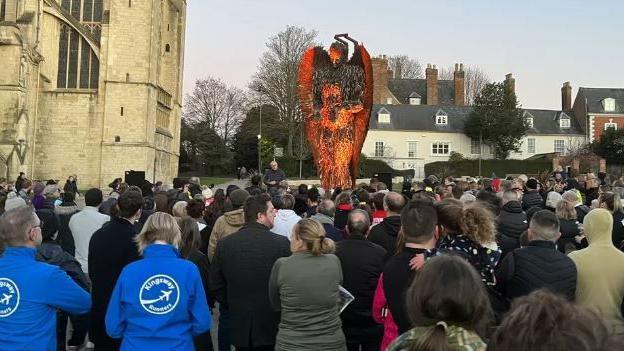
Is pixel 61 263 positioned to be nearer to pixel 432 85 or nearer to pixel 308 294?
pixel 308 294

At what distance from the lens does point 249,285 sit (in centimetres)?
475

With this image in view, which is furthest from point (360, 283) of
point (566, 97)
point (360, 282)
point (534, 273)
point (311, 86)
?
point (566, 97)

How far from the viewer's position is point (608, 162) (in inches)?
1812

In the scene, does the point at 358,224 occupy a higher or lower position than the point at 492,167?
lower

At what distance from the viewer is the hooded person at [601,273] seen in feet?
13.8

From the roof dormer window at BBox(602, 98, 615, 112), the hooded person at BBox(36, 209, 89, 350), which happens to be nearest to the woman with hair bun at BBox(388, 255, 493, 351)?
the hooded person at BBox(36, 209, 89, 350)

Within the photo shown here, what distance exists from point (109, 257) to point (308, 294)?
2035 mm

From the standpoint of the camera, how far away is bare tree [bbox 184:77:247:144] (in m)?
69.3

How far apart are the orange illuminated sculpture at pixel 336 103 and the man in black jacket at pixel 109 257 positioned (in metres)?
11.4

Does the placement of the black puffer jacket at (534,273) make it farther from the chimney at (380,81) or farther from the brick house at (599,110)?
the brick house at (599,110)

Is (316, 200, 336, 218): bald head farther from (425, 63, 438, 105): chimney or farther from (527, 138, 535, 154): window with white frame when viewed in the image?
(425, 63, 438, 105): chimney

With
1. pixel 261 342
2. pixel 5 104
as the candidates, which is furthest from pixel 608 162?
pixel 261 342

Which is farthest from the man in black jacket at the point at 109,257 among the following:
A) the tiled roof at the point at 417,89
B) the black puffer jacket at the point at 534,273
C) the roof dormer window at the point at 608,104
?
the tiled roof at the point at 417,89

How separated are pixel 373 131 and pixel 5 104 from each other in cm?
3173
